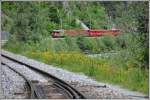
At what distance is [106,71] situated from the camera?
1310cm

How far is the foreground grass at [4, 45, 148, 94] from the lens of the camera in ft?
36.6

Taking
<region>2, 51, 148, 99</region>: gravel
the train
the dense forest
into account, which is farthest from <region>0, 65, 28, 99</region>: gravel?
the train

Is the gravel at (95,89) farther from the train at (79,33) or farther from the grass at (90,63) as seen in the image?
the train at (79,33)

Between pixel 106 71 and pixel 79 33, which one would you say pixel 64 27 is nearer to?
pixel 79 33

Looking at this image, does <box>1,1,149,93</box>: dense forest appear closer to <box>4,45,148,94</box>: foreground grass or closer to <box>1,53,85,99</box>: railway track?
<box>4,45,148,94</box>: foreground grass

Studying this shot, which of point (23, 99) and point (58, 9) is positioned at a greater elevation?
point (58, 9)

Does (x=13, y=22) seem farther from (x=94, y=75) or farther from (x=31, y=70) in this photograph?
(x=94, y=75)

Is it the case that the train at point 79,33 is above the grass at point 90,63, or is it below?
above

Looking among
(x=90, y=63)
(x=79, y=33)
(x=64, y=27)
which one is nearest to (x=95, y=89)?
(x=90, y=63)

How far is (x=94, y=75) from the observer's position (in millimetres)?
13312

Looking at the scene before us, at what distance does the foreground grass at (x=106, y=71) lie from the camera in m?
11.1

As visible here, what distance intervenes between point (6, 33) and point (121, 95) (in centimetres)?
1658

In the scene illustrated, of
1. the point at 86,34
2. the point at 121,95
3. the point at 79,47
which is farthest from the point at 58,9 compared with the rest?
the point at 121,95

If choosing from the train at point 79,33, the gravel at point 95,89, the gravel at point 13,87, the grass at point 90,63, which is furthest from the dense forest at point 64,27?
the gravel at point 13,87
